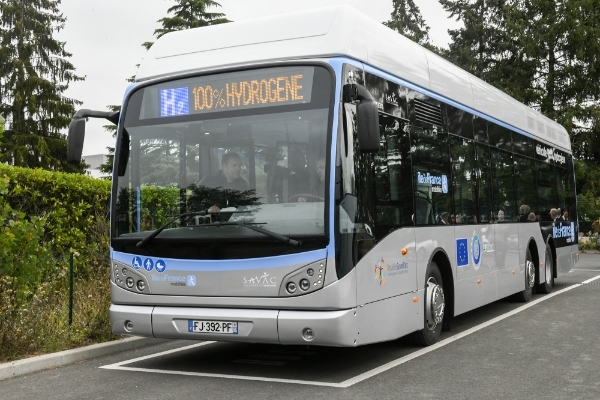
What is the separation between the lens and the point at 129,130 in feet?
27.4

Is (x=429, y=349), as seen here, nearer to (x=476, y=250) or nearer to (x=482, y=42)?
(x=476, y=250)

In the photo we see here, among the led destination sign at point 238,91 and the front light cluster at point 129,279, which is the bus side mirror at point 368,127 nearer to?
the led destination sign at point 238,91

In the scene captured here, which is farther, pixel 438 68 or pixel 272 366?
pixel 438 68

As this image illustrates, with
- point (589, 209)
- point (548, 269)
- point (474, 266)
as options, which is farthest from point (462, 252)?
point (589, 209)

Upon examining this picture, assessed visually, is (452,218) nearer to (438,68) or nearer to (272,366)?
(438,68)

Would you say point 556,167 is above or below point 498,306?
above

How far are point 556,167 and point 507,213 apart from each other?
4.60 meters

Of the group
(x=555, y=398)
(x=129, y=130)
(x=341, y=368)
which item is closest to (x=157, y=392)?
(x=341, y=368)

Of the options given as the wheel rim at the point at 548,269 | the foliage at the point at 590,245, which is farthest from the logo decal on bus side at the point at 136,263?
the foliage at the point at 590,245

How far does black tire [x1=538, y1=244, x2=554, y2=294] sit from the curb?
8.29 meters

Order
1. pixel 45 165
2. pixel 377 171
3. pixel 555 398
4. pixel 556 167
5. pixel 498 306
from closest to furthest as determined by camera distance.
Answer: pixel 555 398, pixel 377 171, pixel 498 306, pixel 556 167, pixel 45 165

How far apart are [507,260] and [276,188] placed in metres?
6.27

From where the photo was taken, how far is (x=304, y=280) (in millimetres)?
7383

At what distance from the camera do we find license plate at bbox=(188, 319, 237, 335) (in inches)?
300
